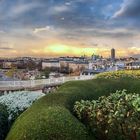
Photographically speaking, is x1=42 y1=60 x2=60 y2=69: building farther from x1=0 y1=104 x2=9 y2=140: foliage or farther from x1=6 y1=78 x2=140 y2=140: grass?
x1=6 y1=78 x2=140 y2=140: grass

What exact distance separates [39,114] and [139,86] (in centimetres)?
1082

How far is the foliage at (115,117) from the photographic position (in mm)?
8797

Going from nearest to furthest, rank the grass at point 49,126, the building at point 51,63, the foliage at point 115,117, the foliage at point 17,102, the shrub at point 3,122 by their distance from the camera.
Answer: the foliage at point 115,117 < the grass at point 49,126 < the shrub at point 3,122 < the foliage at point 17,102 < the building at point 51,63

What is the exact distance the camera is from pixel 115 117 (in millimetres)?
8859

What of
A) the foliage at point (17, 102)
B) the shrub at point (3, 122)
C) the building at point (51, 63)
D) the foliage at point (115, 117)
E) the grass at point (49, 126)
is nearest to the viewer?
the foliage at point (115, 117)

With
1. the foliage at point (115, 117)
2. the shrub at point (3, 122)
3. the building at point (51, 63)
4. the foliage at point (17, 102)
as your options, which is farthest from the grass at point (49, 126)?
the building at point (51, 63)

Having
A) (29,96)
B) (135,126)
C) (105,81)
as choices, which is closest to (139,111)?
(135,126)

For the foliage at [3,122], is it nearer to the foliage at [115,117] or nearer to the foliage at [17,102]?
the foliage at [17,102]

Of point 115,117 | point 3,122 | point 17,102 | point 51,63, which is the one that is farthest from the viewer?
point 51,63

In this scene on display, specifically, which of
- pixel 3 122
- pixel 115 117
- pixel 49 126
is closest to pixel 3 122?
pixel 3 122

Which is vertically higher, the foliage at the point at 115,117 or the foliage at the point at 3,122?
the foliage at the point at 115,117

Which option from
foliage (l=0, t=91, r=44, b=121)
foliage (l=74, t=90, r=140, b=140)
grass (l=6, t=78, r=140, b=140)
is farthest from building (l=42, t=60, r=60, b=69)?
foliage (l=74, t=90, r=140, b=140)

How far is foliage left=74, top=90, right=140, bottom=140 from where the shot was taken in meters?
8.80

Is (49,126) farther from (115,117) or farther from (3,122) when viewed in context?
(3,122)
